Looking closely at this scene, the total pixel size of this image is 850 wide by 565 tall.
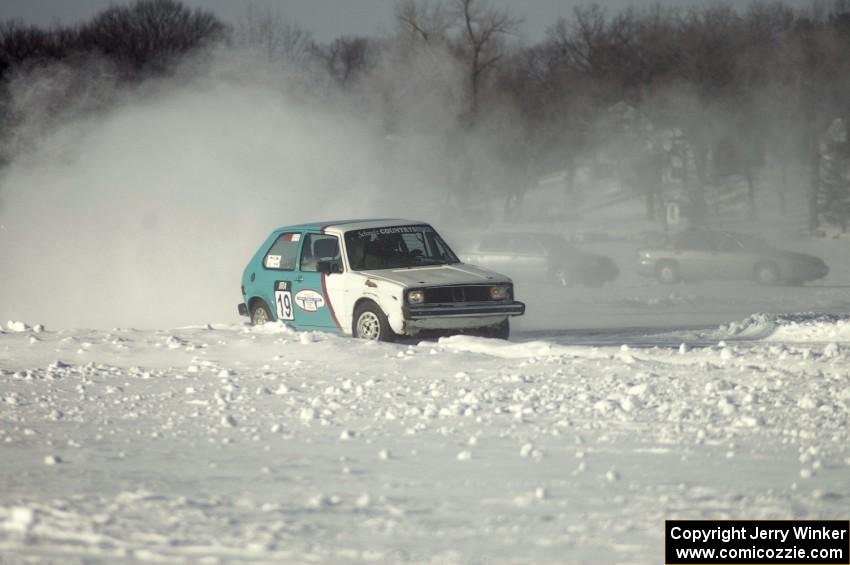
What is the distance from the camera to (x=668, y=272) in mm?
27922

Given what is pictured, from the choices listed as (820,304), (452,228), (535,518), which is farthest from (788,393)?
(452,228)

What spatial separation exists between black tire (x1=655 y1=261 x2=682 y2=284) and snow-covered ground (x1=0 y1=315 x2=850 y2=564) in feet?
55.6

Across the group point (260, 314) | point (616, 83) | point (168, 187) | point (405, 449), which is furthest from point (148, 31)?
point (405, 449)

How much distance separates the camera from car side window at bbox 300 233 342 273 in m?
12.8

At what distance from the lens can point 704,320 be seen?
18.6 m

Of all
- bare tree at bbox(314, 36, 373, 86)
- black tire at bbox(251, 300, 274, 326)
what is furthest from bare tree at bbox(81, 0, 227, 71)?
black tire at bbox(251, 300, 274, 326)

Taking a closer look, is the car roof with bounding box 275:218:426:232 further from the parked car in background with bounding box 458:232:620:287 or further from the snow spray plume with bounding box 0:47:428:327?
the parked car in background with bounding box 458:232:620:287

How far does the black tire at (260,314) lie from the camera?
13529mm

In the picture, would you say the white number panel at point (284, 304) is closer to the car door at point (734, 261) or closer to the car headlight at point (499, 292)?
the car headlight at point (499, 292)

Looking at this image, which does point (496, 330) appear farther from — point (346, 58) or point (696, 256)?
point (346, 58)

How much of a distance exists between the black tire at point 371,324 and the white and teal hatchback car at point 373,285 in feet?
0.04

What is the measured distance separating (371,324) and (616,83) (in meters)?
41.5

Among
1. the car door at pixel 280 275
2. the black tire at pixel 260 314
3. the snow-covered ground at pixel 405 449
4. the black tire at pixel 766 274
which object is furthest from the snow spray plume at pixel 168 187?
the snow-covered ground at pixel 405 449

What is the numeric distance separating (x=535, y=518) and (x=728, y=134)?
4258cm
